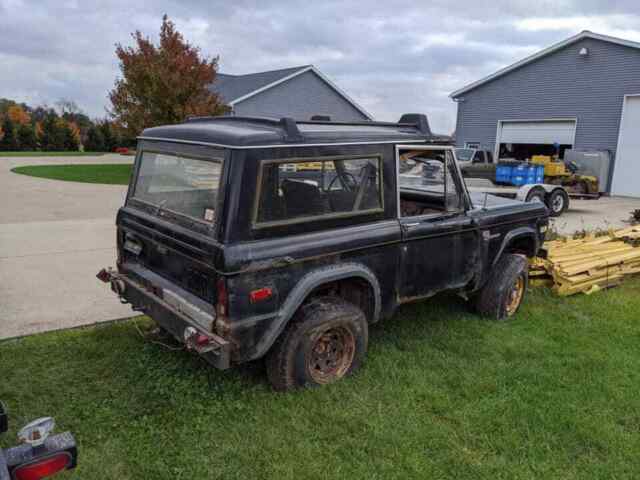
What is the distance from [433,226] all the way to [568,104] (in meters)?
18.6

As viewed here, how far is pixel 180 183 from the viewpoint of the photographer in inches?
151

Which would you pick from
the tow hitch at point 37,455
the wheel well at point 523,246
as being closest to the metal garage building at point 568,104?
the wheel well at point 523,246

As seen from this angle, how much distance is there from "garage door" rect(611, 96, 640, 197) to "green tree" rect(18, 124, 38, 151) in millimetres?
40460

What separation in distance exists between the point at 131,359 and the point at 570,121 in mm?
20160

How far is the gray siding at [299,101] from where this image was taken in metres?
27.8

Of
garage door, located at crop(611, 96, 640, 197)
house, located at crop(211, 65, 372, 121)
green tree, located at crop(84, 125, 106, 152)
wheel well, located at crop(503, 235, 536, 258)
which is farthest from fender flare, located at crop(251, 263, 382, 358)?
green tree, located at crop(84, 125, 106, 152)

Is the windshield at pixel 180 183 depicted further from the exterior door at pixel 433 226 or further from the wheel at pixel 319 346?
the exterior door at pixel 433 226

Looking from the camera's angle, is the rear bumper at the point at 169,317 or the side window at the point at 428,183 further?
the side window at the point at 428,183

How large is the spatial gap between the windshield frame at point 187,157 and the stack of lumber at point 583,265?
4.53 meters

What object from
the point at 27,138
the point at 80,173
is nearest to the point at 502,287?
the point at 80,173

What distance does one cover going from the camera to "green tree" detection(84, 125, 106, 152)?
42969mm

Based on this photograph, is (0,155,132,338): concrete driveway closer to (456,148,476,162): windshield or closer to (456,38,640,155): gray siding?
(456,148,476,162): windshield

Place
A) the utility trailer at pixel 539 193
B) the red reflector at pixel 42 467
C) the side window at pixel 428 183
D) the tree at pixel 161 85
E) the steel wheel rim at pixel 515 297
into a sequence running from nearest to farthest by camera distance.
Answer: the red reflector at pixel 42 467 → the side window at pixel 428 183 → the steel wheel rim at pixel 515 297 → the utility trailer at pixel 539 193 → the tree at pixel 161 85

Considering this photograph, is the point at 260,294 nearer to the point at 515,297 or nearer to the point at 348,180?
the point at 348,180
